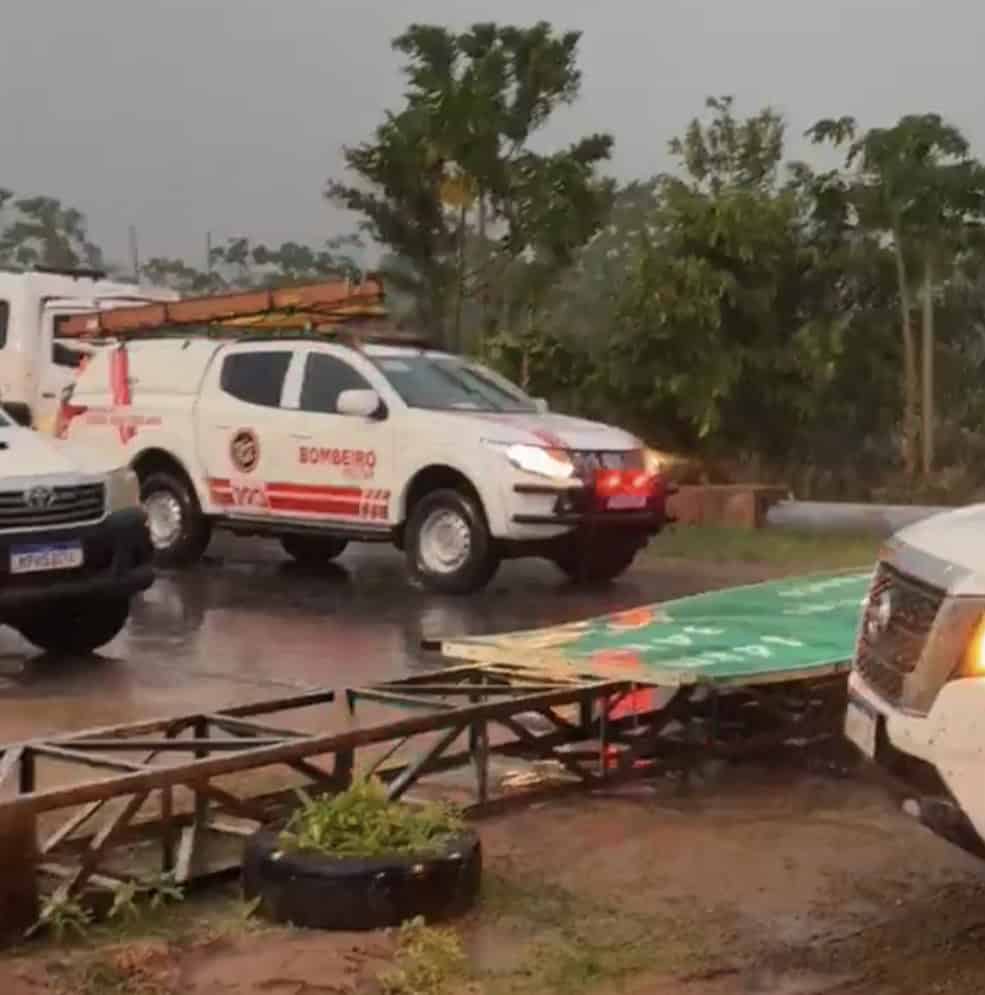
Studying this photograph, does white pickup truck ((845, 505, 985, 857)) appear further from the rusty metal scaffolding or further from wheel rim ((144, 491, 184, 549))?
wheel rim ((144, 491, 184, 549))

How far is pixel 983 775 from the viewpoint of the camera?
4293mm

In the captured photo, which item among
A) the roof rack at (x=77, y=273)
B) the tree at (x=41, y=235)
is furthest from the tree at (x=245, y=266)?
the roof rack at (x=77, y=273)

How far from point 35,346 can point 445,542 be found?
835 cm

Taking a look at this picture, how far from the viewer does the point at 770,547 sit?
615 inches

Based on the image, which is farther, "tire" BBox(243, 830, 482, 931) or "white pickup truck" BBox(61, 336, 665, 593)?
"white pickup truck" BBox(61, 336, 665, 593)

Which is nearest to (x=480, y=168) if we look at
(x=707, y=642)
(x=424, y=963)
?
(x=707, y=642)

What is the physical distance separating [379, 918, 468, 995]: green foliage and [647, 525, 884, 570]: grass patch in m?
9.28

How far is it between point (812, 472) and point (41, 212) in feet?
100

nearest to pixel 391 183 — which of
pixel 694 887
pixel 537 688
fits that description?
pixel 537 688

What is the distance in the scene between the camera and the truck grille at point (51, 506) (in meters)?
9.53

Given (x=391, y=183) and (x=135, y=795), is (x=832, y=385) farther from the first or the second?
(x=135, y=795)

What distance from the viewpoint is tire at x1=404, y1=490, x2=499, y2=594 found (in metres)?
12.9

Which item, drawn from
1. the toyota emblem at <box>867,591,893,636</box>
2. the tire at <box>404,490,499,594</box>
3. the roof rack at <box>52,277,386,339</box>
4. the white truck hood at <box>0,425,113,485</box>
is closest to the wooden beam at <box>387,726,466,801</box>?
the toyota emblem at <box>867,591,893,636</box>

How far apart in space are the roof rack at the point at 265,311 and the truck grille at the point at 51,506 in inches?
→ 226
